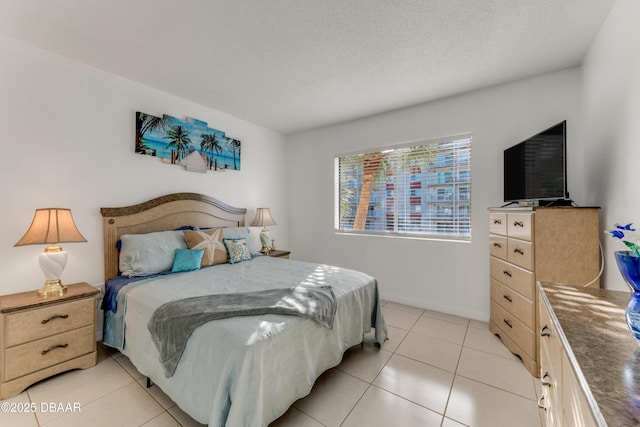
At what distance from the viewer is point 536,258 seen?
1966 mm

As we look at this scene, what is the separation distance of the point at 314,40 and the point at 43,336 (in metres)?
2.98

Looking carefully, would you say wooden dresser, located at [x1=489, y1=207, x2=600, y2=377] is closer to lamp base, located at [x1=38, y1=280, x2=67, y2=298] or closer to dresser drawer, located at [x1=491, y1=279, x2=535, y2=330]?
dresser drawer, located at [x1=491, y1=279, x2=535, y2=330]

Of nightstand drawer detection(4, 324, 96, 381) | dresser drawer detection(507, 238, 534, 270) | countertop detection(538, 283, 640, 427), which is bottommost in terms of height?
nightstand drawer detection(4, 324, 96, 381)

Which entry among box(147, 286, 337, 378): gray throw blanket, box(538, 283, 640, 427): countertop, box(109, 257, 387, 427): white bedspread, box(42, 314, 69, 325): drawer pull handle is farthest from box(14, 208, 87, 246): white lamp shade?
box(538, 283, 640, 427): countertop

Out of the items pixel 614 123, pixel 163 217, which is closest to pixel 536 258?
pixel 614 123

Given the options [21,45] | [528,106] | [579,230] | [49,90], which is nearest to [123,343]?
[49,90]

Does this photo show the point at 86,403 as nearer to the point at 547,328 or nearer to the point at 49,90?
the point at 49,90

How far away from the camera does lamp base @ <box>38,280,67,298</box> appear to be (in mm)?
1964

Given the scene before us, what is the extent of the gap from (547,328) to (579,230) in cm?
114

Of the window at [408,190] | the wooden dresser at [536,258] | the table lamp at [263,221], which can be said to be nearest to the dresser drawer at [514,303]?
the wooden dresser at [536,258]

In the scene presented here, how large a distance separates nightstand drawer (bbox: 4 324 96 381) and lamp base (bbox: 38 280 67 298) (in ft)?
1.02

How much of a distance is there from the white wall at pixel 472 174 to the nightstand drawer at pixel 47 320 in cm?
288

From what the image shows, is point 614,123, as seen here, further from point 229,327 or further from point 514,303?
point 229,327

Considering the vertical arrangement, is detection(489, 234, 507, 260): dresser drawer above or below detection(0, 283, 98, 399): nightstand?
above
